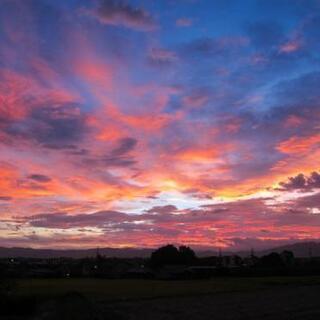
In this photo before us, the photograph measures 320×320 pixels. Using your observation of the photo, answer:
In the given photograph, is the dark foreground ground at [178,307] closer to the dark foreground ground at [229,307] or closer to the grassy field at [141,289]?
the dark foreground ground at [229,307]

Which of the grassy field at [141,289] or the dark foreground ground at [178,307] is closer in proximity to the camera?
the dark foreground ground at [178,307]

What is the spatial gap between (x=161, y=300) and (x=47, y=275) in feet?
295

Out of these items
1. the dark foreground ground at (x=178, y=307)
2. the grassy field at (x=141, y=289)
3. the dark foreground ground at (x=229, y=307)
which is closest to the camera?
the dark foreground ground at (x=178, y=307)

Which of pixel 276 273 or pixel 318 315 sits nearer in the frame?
pixel 318 315

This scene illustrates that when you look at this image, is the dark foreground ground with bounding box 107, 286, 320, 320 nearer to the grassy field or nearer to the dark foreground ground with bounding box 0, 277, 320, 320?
the dark foreground ground with bounding box 0, 277, 320, 320

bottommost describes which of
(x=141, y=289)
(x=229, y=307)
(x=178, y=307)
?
(x=229, y=307)

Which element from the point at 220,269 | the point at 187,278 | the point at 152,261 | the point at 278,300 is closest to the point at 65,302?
the point at 278,300

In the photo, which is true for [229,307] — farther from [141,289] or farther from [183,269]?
[183,269]

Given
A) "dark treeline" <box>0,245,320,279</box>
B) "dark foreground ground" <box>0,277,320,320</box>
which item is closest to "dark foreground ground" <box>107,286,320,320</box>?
"dark foreground ground" <box>0,277,320,320</box>

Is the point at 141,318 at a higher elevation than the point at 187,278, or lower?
lower

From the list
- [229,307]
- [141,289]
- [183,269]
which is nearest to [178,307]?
[229,307]

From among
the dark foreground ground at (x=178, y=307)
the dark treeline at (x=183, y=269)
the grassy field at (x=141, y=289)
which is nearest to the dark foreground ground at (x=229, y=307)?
the dark foreground ground at (x=178, y=307)

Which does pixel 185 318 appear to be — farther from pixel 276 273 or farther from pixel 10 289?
pixel 276 273

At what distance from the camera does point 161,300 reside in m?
56.6
